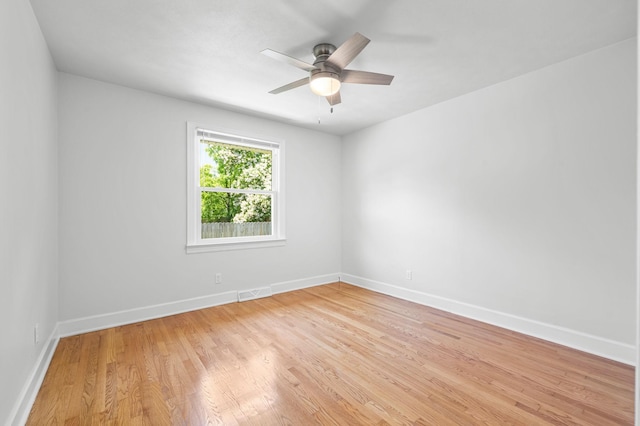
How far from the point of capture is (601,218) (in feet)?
7.89

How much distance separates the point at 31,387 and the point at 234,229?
2.42 metres

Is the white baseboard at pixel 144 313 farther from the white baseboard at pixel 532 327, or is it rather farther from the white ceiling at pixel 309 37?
the white ceiling at pixel 309 37

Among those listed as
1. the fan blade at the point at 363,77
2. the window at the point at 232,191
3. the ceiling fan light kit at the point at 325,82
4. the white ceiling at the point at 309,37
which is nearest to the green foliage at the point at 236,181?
the window at the point at 232,191

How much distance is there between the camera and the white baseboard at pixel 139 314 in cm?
279

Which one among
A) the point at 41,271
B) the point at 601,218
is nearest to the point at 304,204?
the point at 41,271

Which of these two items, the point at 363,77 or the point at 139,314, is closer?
the point at 363,77

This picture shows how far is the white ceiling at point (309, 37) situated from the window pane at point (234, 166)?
854mm

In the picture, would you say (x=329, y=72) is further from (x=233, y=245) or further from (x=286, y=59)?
(x=233, y=245)

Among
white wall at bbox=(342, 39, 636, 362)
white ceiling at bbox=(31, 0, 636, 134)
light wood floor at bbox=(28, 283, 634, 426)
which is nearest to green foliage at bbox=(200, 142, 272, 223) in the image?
white ceiling at bbox=(31, 0, 636, 134)

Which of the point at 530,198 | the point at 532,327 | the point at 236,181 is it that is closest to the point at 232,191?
the point at 236,181

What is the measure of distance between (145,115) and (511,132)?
12.8ft

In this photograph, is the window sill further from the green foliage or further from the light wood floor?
the light wood floor

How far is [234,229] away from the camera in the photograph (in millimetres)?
3975

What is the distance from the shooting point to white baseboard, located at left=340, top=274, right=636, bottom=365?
2307mm
